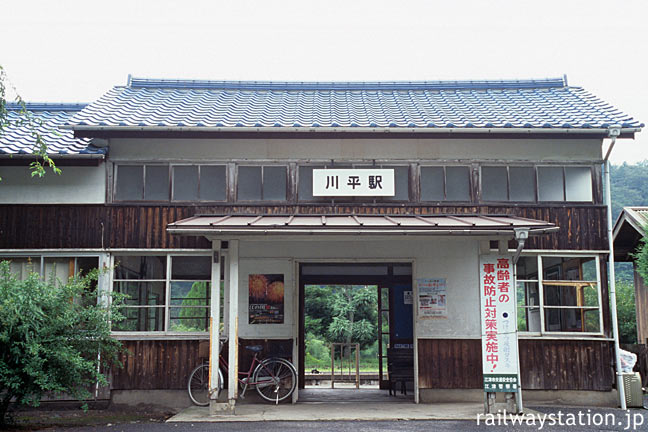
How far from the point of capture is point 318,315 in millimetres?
22109

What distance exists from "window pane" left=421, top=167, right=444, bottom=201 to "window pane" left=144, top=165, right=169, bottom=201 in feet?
13.8

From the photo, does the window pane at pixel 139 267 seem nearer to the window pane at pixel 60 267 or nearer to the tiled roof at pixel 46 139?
the window pane at pixel 60 267

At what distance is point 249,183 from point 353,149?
181cm

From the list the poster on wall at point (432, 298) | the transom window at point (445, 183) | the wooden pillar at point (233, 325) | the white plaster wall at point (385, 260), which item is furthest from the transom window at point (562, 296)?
the wooden pillar at point (233, 325)

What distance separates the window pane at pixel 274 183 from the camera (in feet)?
34.1

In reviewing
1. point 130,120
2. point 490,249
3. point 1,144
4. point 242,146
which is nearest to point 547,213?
point 490,249

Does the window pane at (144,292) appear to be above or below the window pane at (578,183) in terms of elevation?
below

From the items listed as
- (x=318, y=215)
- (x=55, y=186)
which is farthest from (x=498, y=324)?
(x=55, y=186)

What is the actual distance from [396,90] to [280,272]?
16.9 feet

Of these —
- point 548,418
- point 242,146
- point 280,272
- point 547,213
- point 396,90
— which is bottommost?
point 548,418

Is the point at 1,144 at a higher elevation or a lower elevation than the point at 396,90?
lower

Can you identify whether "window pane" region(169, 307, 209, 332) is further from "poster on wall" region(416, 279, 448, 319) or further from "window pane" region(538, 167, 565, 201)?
"window pane" region(538, 167, 565, 201)

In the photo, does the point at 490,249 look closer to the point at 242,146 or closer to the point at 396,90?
the point at 242,146

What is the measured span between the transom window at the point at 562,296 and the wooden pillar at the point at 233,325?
15.4 ft
